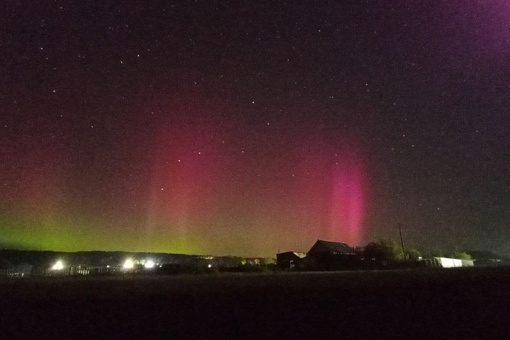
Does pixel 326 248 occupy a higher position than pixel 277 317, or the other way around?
pixel 326 248

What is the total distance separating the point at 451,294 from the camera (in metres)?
7.37

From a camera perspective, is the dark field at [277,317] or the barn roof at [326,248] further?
the barn roof at [326,248]

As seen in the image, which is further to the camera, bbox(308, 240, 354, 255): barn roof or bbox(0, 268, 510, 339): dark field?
bbox(308, 240, 354, 255): barn roof

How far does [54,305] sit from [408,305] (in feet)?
20.1

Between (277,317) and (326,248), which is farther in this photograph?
(326,248)

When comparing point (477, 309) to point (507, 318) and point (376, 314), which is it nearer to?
point (507, 318)

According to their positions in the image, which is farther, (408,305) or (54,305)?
(54,305)

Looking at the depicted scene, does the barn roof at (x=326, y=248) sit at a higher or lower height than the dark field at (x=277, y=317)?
higher

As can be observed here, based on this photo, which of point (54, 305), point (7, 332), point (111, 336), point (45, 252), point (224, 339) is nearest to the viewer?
point (224, 339)

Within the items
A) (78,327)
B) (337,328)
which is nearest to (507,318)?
(337,328)

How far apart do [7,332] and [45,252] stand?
135 m

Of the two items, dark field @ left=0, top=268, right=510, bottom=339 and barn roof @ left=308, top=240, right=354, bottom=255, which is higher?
barn roof @ left=308, top=240, right=354, bottom=255

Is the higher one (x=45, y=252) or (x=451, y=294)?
(x=45, y=252)

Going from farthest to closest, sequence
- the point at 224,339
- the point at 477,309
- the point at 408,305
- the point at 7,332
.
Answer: the point at 408,305
the point at 477,309
the point at 7,332
the point at 224,339
